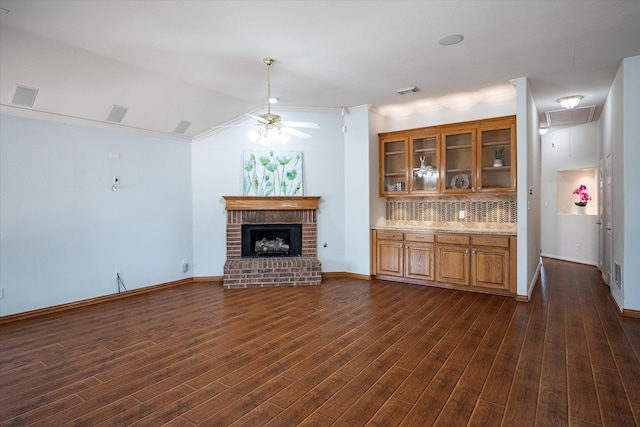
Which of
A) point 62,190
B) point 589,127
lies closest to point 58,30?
point 62,190

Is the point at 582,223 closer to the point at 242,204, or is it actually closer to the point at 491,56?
the point at 491,56

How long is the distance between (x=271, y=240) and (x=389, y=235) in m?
2.02

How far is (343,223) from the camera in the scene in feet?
19.5

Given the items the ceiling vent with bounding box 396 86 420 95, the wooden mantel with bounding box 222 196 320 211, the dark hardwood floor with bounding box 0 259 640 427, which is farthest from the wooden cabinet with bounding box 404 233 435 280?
the ceiling vent with bounding box 396 86 420 95

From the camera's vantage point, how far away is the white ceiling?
9.37ft

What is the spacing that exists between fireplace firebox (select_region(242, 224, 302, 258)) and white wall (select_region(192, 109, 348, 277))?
0.36 metres

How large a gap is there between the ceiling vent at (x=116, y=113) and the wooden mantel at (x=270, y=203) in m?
1.80

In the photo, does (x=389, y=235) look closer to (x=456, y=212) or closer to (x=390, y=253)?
(x=390, y=253)

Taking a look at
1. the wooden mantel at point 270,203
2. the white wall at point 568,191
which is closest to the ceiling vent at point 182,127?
the wooden mantel at point 270,203

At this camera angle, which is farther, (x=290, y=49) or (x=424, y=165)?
(x=424, y=165)

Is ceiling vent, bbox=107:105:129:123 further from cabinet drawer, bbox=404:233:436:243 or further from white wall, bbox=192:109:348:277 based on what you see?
cabinet drawer, bbox=404:233:436:243

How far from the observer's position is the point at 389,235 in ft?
18.5

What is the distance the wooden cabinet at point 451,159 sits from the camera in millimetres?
4910

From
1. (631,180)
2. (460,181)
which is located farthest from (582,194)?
(631,180)
